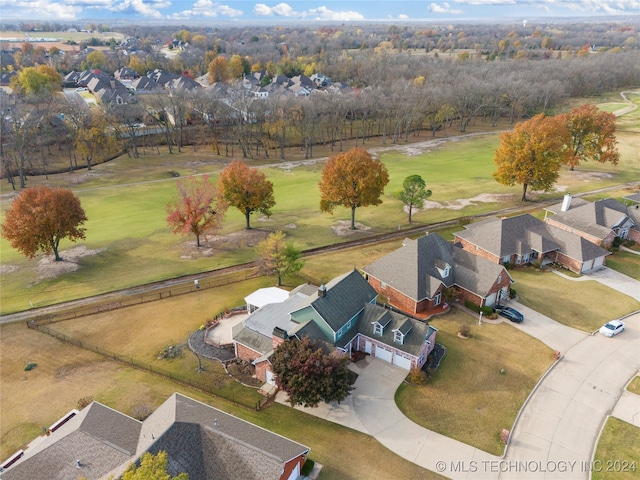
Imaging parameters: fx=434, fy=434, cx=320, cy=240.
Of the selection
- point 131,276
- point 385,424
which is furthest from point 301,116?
point 385,424

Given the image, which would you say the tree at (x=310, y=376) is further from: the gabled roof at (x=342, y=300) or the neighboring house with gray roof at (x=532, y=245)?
the neighboring house with gray roof at (x=532, y=245)

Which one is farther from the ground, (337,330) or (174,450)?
(174,450)

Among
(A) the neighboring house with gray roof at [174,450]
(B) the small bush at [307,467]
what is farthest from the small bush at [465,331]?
(A) the neighboring house with gray roof at [174,450]

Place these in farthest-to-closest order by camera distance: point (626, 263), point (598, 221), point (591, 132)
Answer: point (591, 132) < point (598, 221) < point (626, 263)

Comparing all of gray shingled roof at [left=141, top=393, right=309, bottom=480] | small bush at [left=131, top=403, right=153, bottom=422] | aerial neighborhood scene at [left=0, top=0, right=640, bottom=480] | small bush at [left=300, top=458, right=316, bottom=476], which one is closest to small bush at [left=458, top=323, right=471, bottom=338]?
aerial neighborhood scene at [left=0, top=0, right=640, bottom=480]

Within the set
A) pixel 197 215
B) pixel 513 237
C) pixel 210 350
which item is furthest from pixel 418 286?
pixel 197 215

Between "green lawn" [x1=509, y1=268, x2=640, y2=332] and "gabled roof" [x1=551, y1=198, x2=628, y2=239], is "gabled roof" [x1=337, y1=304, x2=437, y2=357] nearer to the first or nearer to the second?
"green lawn" [x1=509, y1=268, x2=640, y2=332]

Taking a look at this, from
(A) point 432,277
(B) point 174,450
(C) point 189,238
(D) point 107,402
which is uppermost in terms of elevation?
(A) point 432,277

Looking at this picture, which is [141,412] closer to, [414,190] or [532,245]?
[414,190]
